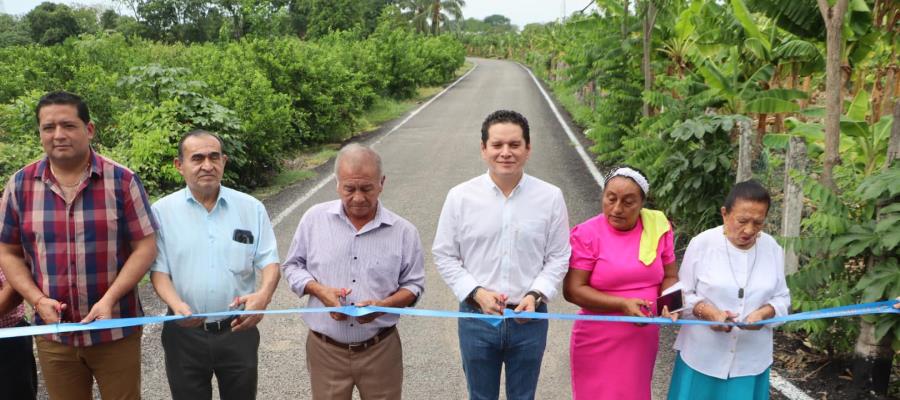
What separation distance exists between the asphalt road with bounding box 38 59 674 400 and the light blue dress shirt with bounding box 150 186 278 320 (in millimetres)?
1362

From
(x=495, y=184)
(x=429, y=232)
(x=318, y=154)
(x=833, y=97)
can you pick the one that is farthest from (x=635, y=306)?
(x=318, y=154)

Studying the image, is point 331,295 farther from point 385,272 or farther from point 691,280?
point 691,280

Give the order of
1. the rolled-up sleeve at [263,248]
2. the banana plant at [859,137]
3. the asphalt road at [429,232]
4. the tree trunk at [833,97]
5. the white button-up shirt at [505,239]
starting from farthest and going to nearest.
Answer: the banana plant at [859,137], the tree trunk at [833,97], the asphalt road at [429,232], the rolled-up sleeve at [263,248], the white button-up shirt at [505,239]

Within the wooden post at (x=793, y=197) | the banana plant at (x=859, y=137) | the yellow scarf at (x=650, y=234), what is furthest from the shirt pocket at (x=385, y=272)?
the banana plant at (x=859, y=137)

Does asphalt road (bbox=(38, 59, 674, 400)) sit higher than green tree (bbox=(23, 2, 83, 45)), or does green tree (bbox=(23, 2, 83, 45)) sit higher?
green tree (bbox=(23, 2, 83, 45))

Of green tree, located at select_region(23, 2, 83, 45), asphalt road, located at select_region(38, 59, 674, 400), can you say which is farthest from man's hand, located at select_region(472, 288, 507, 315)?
green tree, located at select_region(23, 2, 83, 45)

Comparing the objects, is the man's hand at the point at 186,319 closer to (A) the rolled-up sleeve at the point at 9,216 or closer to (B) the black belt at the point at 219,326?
(B) the black belt at the point at 219,326

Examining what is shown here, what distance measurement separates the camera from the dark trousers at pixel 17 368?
3160 millimetres

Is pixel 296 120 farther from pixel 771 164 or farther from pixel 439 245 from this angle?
pixel 439 245

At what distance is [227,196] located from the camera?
10.4ft

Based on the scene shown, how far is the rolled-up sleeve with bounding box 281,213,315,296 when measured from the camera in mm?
3043

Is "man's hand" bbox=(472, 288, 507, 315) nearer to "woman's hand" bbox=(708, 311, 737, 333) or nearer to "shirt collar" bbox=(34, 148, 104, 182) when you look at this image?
"woman's hand" bbox=(708, 311, 737, 333)

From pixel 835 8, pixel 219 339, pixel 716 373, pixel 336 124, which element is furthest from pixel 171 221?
pixel 336 124

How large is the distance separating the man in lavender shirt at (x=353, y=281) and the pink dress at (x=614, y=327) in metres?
0.85
